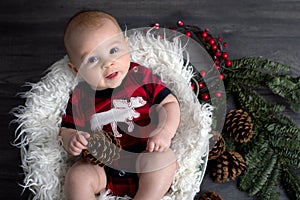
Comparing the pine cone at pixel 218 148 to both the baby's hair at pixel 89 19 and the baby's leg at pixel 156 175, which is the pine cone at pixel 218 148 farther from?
the baby's hair at pixel 89 19

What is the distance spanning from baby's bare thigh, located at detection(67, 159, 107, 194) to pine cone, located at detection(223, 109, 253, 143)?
1.45ft

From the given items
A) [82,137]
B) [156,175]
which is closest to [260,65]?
[156,175]

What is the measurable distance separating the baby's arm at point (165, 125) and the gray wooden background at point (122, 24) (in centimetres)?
45

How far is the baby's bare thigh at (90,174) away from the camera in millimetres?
1275

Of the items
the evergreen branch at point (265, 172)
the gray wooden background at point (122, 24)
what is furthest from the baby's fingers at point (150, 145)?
the gray wooden background at point (122, 24)

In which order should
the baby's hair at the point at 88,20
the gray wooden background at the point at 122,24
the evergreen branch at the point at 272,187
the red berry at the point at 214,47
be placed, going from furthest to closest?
the gray wooden background at the point at 122,24 → the red berry at the point at 214,47 → the evergreen branch at the point at 272,187 → the baby's hair at the point at 88,20

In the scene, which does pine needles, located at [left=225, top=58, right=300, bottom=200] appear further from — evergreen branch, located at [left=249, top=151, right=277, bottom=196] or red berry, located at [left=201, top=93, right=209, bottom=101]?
red berry, located at [left=201, top=93, right=209, bottom=101]

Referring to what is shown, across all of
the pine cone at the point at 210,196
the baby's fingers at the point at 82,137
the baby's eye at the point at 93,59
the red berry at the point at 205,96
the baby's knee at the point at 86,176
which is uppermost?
the baby's eye at the point at 93,59

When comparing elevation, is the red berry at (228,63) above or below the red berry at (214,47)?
below

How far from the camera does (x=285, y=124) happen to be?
4.73 ft

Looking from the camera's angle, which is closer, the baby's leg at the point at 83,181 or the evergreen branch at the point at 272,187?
the baby's leg at the point at 83,181

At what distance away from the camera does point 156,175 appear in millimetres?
1259

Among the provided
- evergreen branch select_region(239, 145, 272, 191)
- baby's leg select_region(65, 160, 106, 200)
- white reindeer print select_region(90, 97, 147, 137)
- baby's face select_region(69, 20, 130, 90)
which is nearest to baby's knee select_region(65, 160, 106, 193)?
baby's leg select_region(65, 160, 106, 200)

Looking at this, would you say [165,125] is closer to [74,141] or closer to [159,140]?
[159,140]
